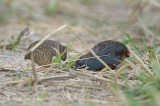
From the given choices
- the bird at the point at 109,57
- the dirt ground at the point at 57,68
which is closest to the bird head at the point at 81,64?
the bird at the point at 109,57

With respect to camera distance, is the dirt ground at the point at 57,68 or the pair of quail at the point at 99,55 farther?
the pair of quail at the point at 99,55

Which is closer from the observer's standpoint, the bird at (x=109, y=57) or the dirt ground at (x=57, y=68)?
the dirt ground at (x=57, y=68)

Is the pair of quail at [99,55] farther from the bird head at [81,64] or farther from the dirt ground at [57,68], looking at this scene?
the dirt ground at [57,68]

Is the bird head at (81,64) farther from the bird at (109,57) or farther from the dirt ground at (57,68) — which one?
the dirt ground at (57,68)

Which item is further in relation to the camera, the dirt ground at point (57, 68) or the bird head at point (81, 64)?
the bird head at point (81, 64)

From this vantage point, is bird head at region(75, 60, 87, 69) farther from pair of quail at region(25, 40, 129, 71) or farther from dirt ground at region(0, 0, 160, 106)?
dirt ground at region(0, 0, 160, 106)

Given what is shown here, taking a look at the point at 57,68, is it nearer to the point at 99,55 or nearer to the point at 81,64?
the point at 81,64

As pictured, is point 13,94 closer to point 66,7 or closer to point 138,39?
point 138,39

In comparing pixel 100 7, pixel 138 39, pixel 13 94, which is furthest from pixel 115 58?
pixel 100 7

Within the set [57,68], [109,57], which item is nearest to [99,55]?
[109,57]

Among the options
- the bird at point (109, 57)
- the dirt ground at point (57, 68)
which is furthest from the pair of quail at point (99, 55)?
A: the dirt ground at point (57, 68)

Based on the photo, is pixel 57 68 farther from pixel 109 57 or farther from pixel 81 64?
pixel 109 57

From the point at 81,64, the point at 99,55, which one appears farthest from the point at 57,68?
the point at 99,55

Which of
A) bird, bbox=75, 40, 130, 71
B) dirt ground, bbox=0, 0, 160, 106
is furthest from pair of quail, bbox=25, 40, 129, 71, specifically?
dirt ground, bbox=0, 0, 160, 106
